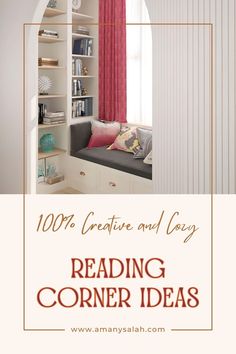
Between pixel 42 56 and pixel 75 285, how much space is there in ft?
12.6

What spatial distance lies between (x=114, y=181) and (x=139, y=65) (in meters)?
1.57

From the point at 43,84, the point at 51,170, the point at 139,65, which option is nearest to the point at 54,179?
the point at 51,170

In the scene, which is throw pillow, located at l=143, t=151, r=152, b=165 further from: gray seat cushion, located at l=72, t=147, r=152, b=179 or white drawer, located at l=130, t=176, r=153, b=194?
white drawer, located at l=130, t=176, r=153, b=194

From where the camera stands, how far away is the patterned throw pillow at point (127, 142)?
419cm

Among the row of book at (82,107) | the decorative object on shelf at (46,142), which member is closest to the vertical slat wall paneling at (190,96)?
the decorative object on shelf at (46,142)

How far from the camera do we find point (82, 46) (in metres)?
4.62

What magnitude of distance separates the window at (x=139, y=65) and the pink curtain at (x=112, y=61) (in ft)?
0.35

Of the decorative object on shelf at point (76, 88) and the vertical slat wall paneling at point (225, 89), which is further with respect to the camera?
the decorative object on shelf at point (76, 88)

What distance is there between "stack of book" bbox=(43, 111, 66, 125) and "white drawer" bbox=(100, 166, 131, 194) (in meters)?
0.83

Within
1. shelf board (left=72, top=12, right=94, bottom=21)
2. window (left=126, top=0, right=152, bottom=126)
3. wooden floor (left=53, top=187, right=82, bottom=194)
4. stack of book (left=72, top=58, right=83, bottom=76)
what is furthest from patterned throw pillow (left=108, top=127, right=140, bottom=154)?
shelf board (left=72, top=12, right=94, bottom=21)

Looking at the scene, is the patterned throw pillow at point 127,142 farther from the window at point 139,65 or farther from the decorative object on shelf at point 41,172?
the decorative object on shelf at point 41,172

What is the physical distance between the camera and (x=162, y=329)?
1105mm

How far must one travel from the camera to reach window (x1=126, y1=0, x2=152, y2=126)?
14.5 ft

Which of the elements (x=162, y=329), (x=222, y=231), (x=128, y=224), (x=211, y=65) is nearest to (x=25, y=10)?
(x=211, y=65)
